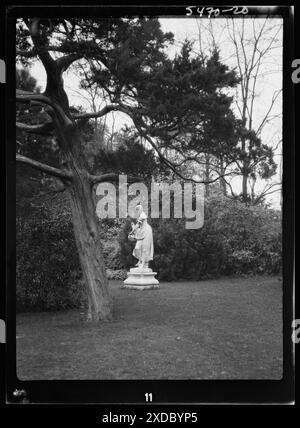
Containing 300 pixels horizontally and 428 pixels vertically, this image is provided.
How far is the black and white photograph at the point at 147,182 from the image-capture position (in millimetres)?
4504

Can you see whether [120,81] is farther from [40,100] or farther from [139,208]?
[139,208]

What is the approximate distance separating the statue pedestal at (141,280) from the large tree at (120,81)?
1.69 ft

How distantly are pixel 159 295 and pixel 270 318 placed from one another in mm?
2034

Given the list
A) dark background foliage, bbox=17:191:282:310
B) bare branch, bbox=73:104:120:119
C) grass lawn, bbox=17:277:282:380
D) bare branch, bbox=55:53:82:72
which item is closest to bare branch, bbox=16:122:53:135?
bare branch, bbox=73:104:120:119

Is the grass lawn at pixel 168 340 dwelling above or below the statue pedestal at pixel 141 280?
below

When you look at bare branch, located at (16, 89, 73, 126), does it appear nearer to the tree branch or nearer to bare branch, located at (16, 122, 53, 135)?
bare branch, located at (16, 122, 53, 135)

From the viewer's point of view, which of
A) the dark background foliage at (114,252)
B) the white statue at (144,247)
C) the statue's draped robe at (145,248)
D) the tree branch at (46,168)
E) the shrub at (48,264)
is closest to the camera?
the tree branch at (46,168)

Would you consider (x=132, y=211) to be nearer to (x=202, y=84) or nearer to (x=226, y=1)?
(x=202, y=84)

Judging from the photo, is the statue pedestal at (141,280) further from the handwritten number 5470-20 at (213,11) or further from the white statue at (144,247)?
the handwritten number 5470-20 at (213,11)

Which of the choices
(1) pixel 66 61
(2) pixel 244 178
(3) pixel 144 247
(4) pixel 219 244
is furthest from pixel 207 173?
(3) pixel 144 247

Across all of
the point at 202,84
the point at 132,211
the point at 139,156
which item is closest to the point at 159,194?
the point at 132,211

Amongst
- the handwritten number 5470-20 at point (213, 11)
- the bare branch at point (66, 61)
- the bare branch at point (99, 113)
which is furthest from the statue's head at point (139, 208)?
the handwritten number 5470-20 at point (213, 11)

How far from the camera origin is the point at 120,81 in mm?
5406

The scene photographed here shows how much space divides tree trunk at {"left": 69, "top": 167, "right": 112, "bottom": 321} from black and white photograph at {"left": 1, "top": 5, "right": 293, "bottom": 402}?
0.01m
